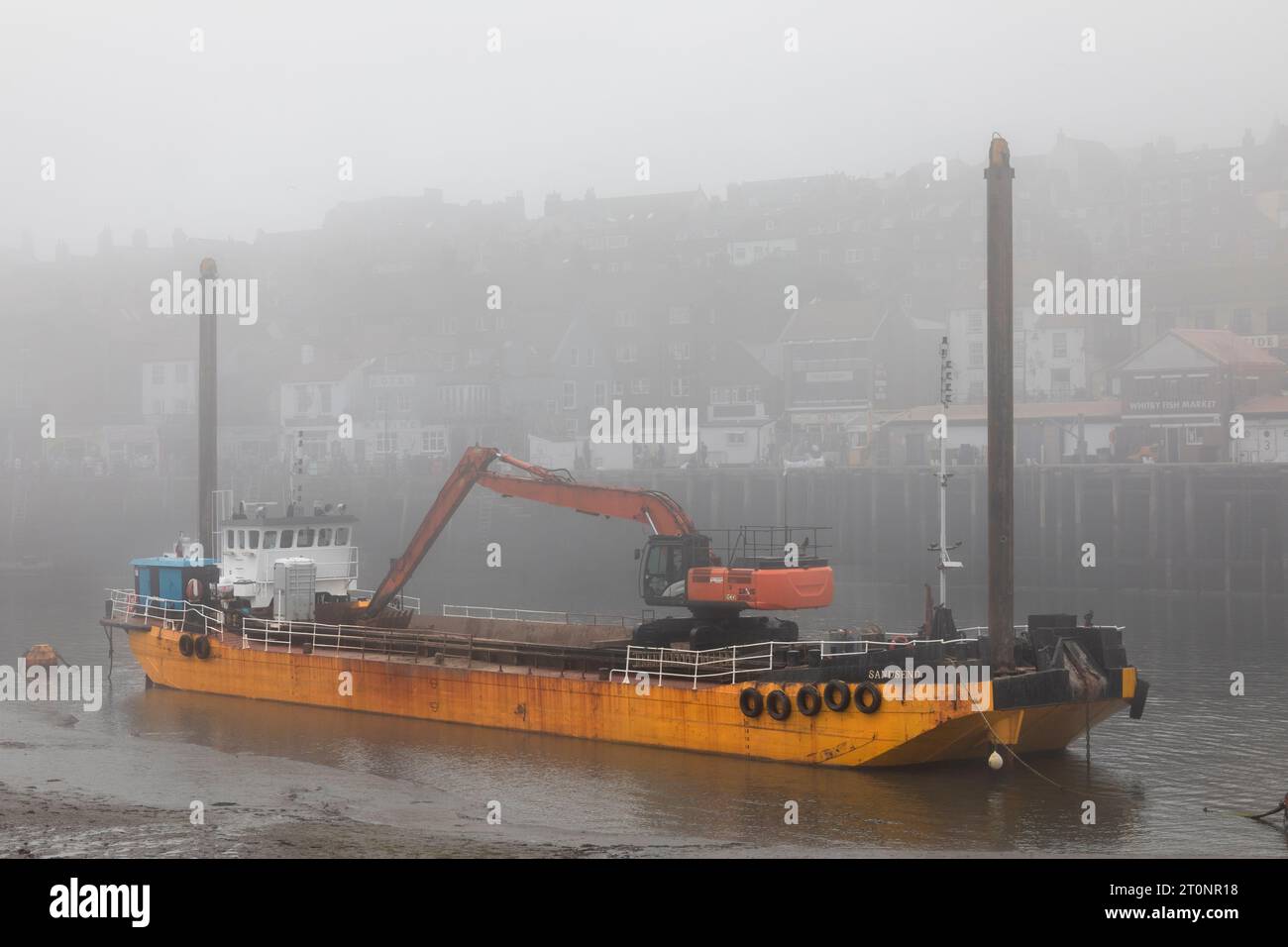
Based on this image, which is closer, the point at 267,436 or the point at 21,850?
the point at 21,850

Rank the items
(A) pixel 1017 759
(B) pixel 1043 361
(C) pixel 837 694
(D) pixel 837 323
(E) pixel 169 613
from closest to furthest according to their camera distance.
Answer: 1. (C) pixel 837 694
2. (A) pixel 1017 759
3. (E) pixel 169 613
4. (B) pixel 1043 361
5. (D) pixel 837 323

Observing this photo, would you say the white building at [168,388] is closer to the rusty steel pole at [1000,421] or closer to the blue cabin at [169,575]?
the blue cabin at [169,575]

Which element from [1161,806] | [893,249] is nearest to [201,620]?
[1161,806]

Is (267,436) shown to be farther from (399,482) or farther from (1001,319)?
(1001,319)

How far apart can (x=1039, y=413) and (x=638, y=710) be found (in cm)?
6066

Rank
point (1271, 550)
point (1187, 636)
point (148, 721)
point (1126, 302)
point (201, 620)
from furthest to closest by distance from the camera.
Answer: point (1126, 302) → point (1271, 550) → point (1187, 636) → point (201, 620) → point (148, 721)

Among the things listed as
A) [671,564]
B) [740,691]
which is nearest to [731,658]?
[740,691]

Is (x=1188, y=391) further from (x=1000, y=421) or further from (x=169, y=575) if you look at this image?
(x=169, y=575)

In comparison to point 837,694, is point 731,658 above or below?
above

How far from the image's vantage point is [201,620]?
36.4 meters

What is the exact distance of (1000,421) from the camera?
24328 millimetres

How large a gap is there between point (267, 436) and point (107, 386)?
29.3 meters

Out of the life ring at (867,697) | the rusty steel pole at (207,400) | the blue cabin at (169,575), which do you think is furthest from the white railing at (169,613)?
the life ring at (867,697)

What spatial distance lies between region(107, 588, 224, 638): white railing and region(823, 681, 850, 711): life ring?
1843 cm
